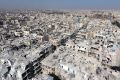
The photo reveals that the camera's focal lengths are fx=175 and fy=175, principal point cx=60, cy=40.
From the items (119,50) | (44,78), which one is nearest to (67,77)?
(44,78)

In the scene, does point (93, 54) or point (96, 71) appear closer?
point (96, 71)

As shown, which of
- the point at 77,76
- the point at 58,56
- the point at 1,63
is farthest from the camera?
the point at 58,56

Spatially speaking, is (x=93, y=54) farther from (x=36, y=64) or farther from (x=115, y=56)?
(x=36, y=64)

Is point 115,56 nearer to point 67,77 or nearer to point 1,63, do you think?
point 67,77

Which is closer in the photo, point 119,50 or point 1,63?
point 1,63

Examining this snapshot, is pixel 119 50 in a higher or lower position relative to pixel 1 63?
higher

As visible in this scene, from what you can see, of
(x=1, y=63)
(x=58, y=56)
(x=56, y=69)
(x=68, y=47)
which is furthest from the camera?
(x=68, y=47)

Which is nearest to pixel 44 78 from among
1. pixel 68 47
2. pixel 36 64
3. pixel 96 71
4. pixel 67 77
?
pixel 67 77

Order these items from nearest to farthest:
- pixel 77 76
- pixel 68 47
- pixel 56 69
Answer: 1. pixel 77 76
2. pixel 56 69
3. pixel 68 47

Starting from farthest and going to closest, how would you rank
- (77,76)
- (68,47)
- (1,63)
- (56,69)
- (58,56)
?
(68,47), (58,56), (1,63), (56,69), (77,76)
